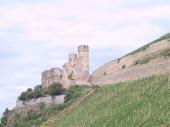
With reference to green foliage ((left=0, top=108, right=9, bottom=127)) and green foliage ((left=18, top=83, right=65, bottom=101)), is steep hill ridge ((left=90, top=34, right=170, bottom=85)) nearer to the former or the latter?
green foliage ((left=18, top=83, right=65, bottom=101))

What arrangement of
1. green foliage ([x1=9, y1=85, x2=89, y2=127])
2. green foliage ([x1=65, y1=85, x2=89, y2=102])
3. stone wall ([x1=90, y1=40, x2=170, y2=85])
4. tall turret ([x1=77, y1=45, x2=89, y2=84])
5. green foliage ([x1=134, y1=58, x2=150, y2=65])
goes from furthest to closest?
tall turret ([x1=77, y1=45, x2=89, y2=84]) < green foliage ([x1=65, y1=85, x2=89, y2=102]) < green foliage ([x1=9, y1=85, x2=89, y2=127]) < green foliage ([x1=134, y1=58, x2=150, y2=65]) < stone wall ([x1=90, y1=40, x2=170, y2=85])

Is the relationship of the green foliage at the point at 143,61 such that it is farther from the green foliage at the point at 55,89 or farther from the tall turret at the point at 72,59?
the tall turret at the point at 72,59

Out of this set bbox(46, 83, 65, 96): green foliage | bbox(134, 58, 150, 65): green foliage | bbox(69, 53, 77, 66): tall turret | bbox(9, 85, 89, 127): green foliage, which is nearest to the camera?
bbox(134, 58, 150, 65): green foliage

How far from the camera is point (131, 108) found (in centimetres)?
3725

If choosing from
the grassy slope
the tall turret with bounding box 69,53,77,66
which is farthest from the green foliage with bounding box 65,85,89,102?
the grassy slope

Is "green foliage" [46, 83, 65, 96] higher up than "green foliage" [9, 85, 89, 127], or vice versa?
"green foliage" [46, 83, 65, 96]

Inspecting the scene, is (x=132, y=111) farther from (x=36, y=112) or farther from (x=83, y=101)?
(x=36, y=112)

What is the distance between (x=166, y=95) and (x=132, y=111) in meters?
1.77

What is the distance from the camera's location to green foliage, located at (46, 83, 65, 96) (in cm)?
8025

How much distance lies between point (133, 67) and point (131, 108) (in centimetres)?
3011

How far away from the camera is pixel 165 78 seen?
136 ft

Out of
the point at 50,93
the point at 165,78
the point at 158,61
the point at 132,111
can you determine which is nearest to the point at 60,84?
the point at 50,93

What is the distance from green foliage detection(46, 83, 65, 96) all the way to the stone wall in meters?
4.18

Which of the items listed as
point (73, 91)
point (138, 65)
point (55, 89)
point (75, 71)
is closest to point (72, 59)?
point (75, 71)
